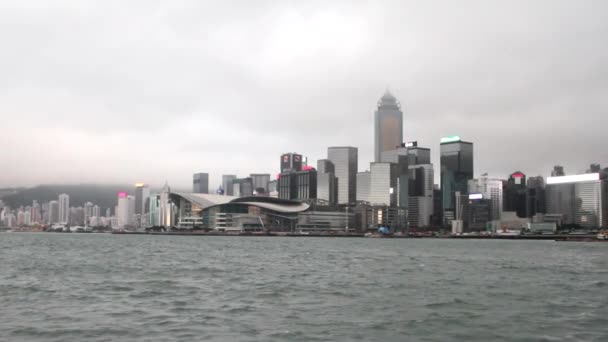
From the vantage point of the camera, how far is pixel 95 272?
50906mm

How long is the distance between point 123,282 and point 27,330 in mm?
17365

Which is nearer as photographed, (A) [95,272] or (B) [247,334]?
(B) [247,334]

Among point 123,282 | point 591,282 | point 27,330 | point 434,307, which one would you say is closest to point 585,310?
point 434,307

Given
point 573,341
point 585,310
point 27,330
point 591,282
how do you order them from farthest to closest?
1. point 591,282
2. point 585,310
3. point 27,330
4. point 573,341

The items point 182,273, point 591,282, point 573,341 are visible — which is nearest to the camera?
point 573,341

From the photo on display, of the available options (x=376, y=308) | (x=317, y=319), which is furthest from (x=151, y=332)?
(x=376, y=308)

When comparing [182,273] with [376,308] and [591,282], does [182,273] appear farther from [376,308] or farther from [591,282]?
[591,282]

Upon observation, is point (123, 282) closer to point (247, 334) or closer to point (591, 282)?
point (247, 334)

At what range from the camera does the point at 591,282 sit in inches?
1818

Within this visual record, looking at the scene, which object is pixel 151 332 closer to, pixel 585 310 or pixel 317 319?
pixel 317 319

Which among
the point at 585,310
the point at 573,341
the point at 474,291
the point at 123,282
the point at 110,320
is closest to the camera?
the point at 573,341

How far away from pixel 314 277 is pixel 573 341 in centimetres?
2609

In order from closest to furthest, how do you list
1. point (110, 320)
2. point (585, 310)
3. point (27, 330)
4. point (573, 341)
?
point (573, 341), point (27, 330), point (110, 320), point (585, 310)

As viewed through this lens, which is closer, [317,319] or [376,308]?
[317,319]
